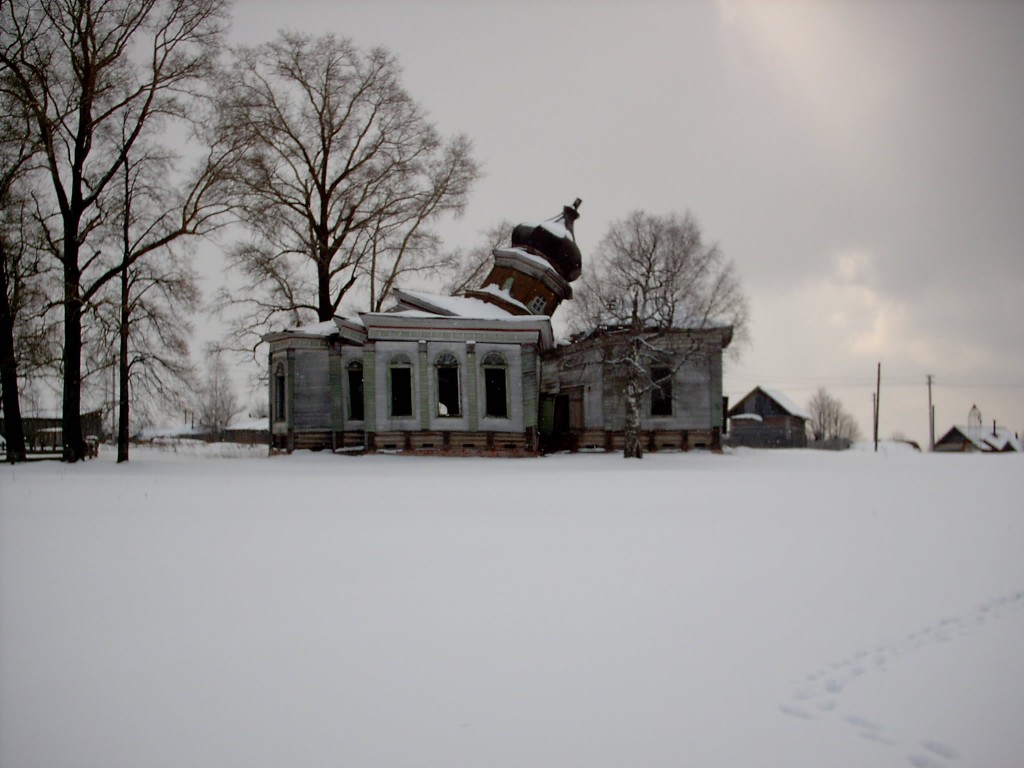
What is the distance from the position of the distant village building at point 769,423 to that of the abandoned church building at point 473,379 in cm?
2685

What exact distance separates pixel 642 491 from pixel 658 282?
40.4 feet

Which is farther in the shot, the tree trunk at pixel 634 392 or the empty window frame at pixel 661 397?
the empty window frame at pixel 661 397

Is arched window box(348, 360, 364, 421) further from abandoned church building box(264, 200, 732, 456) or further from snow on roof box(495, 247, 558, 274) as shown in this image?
snow on roof box(495, 247, 558, 274)

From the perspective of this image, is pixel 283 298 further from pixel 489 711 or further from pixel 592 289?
pixel 489 711

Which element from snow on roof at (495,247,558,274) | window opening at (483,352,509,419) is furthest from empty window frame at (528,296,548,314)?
window opening at (483,352,509,419)

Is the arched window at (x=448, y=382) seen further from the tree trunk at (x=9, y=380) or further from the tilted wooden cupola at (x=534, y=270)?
the tree trunk at (x=9, y=380)

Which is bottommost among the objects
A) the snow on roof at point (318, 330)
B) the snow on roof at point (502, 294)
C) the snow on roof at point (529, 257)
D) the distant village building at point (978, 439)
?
the distant village building at point (978, 439)

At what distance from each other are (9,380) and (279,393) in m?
7.90

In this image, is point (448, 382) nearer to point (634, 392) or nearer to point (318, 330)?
point (318, 330)

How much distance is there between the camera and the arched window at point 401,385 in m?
22.6

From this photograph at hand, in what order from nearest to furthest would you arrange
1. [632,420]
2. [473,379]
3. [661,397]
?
[473,379] → [632,420] → [661,397]

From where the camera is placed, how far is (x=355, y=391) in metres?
24.2

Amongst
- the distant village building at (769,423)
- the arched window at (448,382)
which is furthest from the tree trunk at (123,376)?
the distant village building at (769,423)

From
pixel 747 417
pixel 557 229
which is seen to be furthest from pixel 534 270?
pixel 747 417
